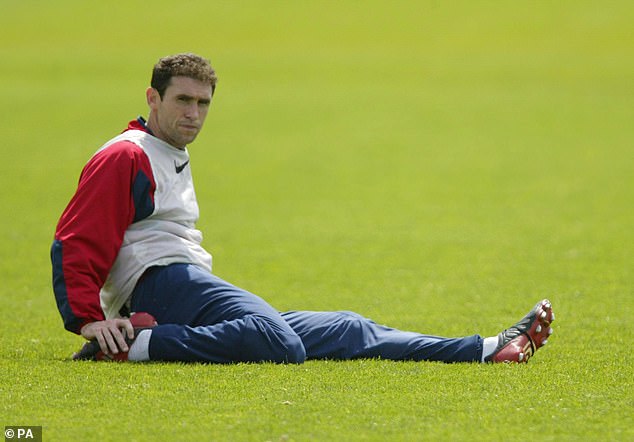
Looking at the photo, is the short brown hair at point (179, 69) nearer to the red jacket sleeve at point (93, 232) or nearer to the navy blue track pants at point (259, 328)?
the red jacket sleeve at point (93, 232)

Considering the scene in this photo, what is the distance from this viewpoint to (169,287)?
24.9 feet

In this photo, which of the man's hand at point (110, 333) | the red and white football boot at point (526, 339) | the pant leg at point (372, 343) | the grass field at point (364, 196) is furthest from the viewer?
the pant leg at point (372, 343)

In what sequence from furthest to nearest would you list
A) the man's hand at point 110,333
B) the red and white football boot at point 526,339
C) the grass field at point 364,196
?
the red and white football boot at point 526,339
the man's hand at point 110,333
the grass field at point 364,196

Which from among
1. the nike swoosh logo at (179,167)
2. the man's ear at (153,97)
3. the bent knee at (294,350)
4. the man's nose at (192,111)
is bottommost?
the bent knee at (294,350)

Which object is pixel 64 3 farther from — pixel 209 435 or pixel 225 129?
pixel 209 435

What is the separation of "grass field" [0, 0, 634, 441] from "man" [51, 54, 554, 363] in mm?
192

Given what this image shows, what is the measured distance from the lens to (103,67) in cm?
4034

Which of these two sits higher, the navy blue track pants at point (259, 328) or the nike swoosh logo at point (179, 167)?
the nike swoosh logo at point (179, 167)

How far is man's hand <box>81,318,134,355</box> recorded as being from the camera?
7.26 m

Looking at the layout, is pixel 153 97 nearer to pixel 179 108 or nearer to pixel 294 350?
pixel 179 108

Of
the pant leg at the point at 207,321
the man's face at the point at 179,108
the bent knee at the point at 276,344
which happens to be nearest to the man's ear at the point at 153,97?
the man's face at the point at 179,108

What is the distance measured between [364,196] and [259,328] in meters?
14.7

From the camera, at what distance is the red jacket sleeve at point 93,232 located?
730cm

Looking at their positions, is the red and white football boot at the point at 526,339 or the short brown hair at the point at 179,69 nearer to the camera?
the red and white football boot at the point at 526,339
